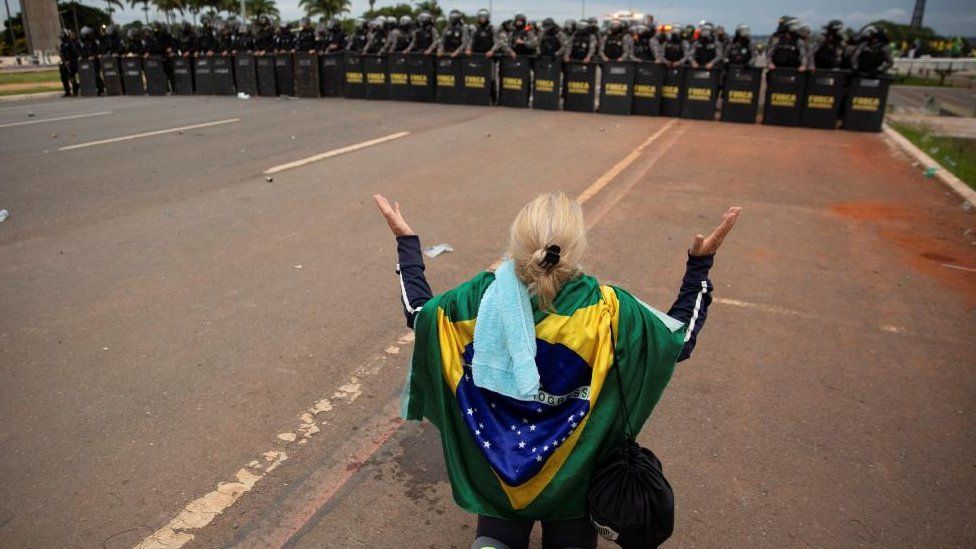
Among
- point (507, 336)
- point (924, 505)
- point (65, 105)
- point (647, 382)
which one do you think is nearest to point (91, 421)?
point (507, 336)

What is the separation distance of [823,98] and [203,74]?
19.4 m

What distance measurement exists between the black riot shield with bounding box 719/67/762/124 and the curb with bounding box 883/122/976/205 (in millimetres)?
3116

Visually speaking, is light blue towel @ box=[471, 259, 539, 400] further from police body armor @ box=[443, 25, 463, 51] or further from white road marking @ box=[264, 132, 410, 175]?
police body armor @ box=[443, 25, 463, 51]

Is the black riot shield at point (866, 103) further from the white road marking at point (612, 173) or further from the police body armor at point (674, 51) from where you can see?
the white road marking at point (612, 173)

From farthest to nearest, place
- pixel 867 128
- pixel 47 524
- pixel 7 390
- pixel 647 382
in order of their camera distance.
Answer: pixel 867 128 → pixel 7 390 → pixel 47 524 → pixel 647 382

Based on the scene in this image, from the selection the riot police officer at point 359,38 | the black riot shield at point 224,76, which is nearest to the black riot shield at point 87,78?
the black riot shield at point 224,76

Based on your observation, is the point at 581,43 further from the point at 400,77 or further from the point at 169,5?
the point at 169,5

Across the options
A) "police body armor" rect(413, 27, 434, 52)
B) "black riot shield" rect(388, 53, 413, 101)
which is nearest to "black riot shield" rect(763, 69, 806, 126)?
"police body armor" rect(413, 27, 434, 52)

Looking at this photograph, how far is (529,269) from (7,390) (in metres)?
3.67

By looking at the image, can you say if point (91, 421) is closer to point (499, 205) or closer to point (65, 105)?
point (499, 205)

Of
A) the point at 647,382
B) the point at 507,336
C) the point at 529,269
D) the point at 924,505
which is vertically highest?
the point at 529,269

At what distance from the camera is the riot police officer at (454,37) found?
20250mm

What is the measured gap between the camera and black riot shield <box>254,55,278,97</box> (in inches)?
888

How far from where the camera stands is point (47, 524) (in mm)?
2916
